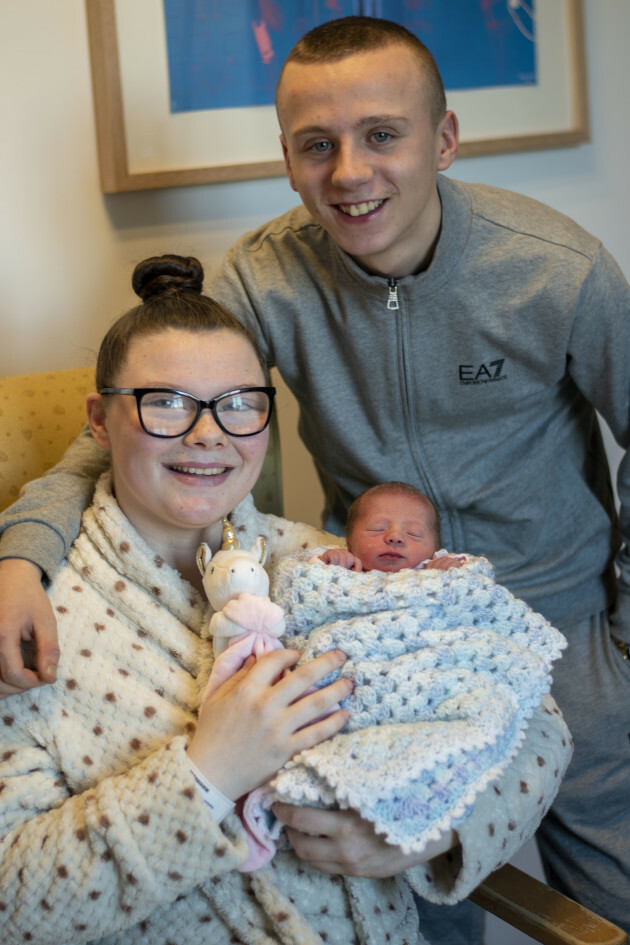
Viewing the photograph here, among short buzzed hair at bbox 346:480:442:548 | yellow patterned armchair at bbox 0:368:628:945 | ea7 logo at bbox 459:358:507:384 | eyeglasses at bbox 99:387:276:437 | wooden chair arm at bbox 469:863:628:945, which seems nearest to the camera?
wooden chair arm at bbox 469:863:628:945

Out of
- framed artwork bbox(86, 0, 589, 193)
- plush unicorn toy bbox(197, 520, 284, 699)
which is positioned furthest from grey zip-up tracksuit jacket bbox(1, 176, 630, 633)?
plush unicorn toy bbox(197, 520, 284, 699)

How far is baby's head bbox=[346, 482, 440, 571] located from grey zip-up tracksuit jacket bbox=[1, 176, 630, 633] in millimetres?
320

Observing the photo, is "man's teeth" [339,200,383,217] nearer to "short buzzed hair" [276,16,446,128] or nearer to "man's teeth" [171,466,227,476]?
"short buzzed hair" [276,16,446,128]

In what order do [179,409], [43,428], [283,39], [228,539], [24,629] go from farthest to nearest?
1. [283,39]
2. [43,428]
3. [228,539]
4. [179,409]
5. [24,629]

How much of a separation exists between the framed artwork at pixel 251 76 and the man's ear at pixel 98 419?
3.05 ft

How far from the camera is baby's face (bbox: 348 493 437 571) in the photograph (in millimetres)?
1543

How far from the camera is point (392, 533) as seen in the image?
1552mm

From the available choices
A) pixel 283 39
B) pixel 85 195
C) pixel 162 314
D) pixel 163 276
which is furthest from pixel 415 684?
pixel 283 39

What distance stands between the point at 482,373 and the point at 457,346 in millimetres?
80

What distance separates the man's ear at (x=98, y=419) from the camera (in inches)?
59.6

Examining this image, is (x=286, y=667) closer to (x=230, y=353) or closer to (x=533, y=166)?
(x=230, y=353)

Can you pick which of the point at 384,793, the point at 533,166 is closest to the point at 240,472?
the point at 384,793

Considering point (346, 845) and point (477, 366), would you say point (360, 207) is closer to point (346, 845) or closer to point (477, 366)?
point (477, 366)

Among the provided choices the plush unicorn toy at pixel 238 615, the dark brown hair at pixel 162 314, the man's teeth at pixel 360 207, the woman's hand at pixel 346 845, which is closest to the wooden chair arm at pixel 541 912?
the woman's hand at pixel 346 845
